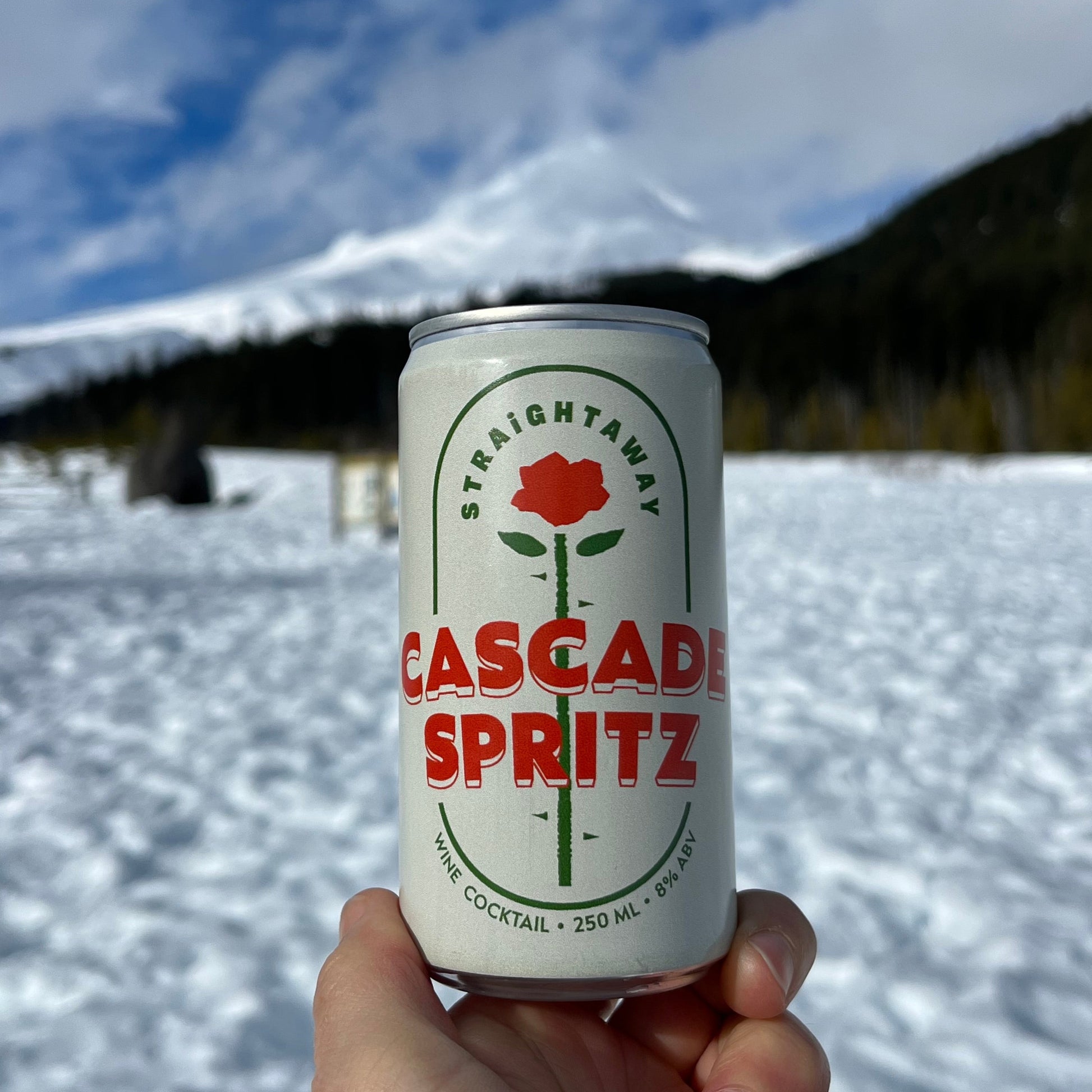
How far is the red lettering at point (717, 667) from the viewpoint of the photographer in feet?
3.45

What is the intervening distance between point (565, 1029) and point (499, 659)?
19.0 inches

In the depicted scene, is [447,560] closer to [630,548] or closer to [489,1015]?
[630,548]

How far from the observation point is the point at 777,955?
3.58 feet

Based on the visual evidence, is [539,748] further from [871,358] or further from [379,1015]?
[871,358]

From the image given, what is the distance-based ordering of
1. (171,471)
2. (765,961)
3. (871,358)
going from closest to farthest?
1. (765,961)
2. (171,471)
3. (871,358)

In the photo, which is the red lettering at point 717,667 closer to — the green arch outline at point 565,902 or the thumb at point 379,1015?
the green arch outline at point 565,902

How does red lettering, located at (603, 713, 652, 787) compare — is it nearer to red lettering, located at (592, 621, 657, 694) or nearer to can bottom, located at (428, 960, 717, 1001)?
red lettering, located at (592, 621, 657, 694)

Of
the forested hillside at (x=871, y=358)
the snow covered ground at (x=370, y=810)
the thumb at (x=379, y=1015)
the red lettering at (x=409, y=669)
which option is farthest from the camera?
the forested hillside at (x=871, y=358)

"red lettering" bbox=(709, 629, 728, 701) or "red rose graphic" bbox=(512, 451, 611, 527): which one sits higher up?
"red rose graphic" bbox=(512, 451, 611, 527)

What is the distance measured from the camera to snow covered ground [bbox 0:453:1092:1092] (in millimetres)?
1752

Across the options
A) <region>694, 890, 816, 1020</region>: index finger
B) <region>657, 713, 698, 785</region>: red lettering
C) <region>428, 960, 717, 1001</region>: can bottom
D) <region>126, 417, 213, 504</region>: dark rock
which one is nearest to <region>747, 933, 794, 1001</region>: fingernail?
<region>694, 890, 816, 1020</region>: index finger

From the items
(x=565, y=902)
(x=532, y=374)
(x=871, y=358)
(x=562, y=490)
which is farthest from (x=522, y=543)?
(x=871, y=358)

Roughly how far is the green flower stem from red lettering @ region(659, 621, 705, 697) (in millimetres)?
109

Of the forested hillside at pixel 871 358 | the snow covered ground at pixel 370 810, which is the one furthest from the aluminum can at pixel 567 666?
the forested hillside at pixel 871 358
